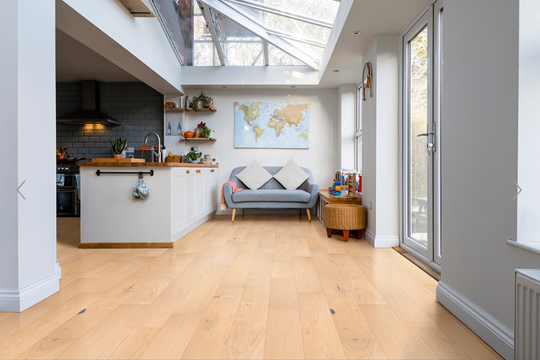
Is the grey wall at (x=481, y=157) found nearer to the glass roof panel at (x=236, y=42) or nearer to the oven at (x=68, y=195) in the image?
the glass roof panel at (x=236, y=42)

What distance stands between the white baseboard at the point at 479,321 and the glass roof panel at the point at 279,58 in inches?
165

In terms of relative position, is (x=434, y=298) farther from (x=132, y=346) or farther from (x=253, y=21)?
(x=253, y=21)

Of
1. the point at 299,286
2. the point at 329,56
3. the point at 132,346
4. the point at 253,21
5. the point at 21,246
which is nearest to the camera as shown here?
the point at 132,346

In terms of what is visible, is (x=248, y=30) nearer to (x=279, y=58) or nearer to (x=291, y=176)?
(x=279, y=58)

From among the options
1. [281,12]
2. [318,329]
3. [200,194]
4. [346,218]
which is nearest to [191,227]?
[200,194]

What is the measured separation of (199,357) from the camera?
1251 mm

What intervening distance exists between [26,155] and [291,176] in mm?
3900

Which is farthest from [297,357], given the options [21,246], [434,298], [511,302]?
[21,246]

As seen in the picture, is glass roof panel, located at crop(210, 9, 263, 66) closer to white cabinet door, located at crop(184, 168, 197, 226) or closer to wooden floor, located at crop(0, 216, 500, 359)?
white cabinet door, located at crop(184, 168, 197, 226)

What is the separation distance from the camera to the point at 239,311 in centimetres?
168

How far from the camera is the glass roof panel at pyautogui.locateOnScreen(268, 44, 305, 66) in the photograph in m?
4.93

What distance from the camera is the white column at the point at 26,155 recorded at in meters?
1.70

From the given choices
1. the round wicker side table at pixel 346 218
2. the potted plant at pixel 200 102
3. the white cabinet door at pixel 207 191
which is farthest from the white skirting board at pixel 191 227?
the potted plant at pixel 200 102

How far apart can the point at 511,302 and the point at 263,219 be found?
13.0 ft
